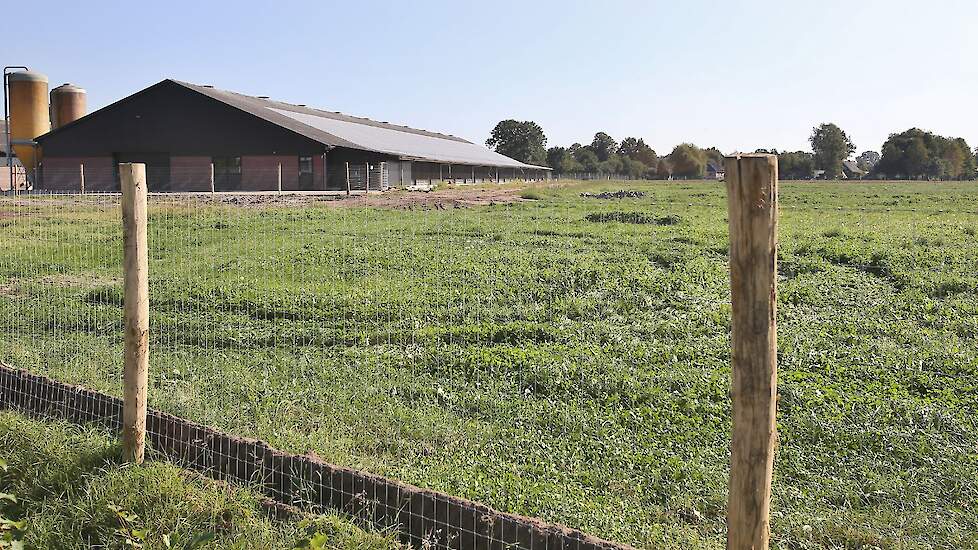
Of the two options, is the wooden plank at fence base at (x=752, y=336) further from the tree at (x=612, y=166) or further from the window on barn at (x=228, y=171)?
the tree at (x=612, y=166)

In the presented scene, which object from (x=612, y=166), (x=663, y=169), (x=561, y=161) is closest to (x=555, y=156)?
(x=561, y=161)

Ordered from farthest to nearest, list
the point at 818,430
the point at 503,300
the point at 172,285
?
the point at 172,285 → the point at 503,300 → the point at 818,430

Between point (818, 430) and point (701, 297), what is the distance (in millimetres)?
4611

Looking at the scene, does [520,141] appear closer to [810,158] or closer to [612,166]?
[612,166]

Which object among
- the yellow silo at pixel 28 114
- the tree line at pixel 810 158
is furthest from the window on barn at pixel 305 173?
the tree line at pixel 810 158

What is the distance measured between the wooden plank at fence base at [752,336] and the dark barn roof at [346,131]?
38376mm

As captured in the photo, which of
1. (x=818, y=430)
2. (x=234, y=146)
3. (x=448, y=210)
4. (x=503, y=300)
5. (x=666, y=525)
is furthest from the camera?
(x=234, y=146)

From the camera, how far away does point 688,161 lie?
124m

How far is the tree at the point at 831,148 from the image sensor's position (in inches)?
4424

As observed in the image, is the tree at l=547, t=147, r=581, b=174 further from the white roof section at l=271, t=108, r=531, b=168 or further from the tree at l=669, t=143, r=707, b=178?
the white roof section at l=271, t=108, r=531, b=168

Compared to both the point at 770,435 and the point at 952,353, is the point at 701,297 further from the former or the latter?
the point at 770,435

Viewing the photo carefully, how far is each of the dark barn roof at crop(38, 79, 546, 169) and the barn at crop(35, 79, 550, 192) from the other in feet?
0.50

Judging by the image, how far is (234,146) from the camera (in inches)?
1629

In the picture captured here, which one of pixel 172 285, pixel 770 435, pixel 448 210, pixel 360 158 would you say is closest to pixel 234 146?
pixel 360 158
